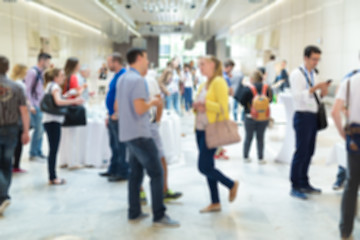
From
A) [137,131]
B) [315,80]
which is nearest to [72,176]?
[137,131]

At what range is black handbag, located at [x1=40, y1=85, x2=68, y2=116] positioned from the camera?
14.7 ft

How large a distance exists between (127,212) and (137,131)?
3.39 feet

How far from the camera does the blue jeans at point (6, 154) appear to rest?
12.1ft

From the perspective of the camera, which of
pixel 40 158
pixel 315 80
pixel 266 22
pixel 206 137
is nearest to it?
pixel 206 137

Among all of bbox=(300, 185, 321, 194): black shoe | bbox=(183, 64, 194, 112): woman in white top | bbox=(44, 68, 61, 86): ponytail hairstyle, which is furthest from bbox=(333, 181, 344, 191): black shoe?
bbox=(183, 64, 194, 112): woman in white top

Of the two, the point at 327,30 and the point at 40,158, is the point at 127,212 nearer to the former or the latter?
the point at 40,158

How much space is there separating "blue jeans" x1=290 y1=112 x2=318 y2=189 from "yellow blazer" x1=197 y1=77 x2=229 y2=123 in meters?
0.98

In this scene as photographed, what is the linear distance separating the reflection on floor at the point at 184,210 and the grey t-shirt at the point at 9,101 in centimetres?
91

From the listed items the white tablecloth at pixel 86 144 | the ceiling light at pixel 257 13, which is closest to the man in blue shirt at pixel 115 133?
the white tablecloth at pixel 86 144

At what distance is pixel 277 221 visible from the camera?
138 inches

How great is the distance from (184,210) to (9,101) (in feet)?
6.37

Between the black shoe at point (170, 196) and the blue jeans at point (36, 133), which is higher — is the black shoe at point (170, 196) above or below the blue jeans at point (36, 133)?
below

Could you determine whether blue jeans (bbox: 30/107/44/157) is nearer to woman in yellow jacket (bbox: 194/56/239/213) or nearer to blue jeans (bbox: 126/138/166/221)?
blue jeans (bbox: 126/138/166/221)

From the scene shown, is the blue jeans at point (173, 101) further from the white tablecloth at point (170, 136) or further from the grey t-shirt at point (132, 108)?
the grey t-shirt at point (132, 108)
